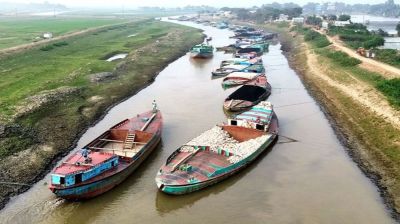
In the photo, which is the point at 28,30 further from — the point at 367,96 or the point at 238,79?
the point at 367,96

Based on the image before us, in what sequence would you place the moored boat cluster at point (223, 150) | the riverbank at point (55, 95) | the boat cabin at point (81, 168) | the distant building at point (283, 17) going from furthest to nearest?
the distant building at point (283, 17)
the riverbank at point (55, 95)
the moored boat cluster at point (223, 150)
the boat cabin at point (81, 168)

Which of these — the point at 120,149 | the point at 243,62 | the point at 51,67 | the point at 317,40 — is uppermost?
the point at 317,40

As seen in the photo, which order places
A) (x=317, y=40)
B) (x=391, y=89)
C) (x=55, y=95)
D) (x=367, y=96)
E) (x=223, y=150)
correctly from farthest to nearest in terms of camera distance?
(x=317, y=40)
(x=55, y=95)
(x=367, y=96)
(x=391, y=89)
(x=223, y=150)

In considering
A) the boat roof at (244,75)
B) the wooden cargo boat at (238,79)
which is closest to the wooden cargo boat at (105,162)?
the wooden cargo boat at (238,79)

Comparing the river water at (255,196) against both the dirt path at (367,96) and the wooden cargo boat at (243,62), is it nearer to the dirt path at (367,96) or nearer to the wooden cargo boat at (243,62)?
the dirt path at (367,96)

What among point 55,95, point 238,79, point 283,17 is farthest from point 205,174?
point 283,17

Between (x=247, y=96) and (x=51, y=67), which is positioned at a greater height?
(x=51, y=67)

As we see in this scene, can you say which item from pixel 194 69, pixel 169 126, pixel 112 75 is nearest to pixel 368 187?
pixel 169 126

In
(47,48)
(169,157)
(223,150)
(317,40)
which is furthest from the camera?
(317,40)
